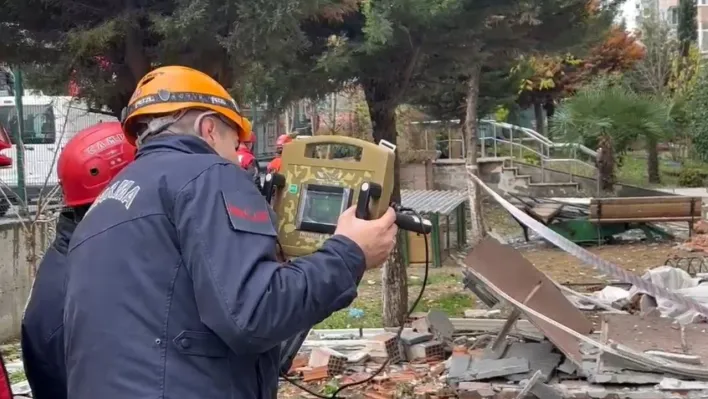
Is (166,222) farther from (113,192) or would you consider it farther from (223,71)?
(223,71)

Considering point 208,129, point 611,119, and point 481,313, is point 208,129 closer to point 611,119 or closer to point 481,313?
point 481,313

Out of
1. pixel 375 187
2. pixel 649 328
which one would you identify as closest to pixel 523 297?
pixel 649 328

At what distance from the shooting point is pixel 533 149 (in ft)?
75.4

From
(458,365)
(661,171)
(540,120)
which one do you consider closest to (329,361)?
(458,365)

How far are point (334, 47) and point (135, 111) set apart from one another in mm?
5409

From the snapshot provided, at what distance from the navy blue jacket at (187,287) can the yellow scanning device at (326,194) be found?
9.9 inches

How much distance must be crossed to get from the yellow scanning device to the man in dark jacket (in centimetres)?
18

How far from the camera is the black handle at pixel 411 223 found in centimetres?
232

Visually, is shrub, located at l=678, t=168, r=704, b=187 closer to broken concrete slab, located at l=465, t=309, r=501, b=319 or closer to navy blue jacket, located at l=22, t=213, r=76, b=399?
Result: broken concrete slab, located at l=465, t=309, r=501, b=319

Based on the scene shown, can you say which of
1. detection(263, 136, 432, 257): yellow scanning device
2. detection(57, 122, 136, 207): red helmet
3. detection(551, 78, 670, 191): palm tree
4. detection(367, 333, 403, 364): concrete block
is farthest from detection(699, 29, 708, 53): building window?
detection(263, 136, 432, 257): yellow scanning device

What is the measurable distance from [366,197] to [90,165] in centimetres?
97

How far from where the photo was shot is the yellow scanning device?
2.33 meters

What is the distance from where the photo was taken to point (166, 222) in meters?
2.02

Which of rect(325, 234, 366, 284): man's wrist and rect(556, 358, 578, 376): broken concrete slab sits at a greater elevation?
rect(325, 234, 366, 284): man's wrist
